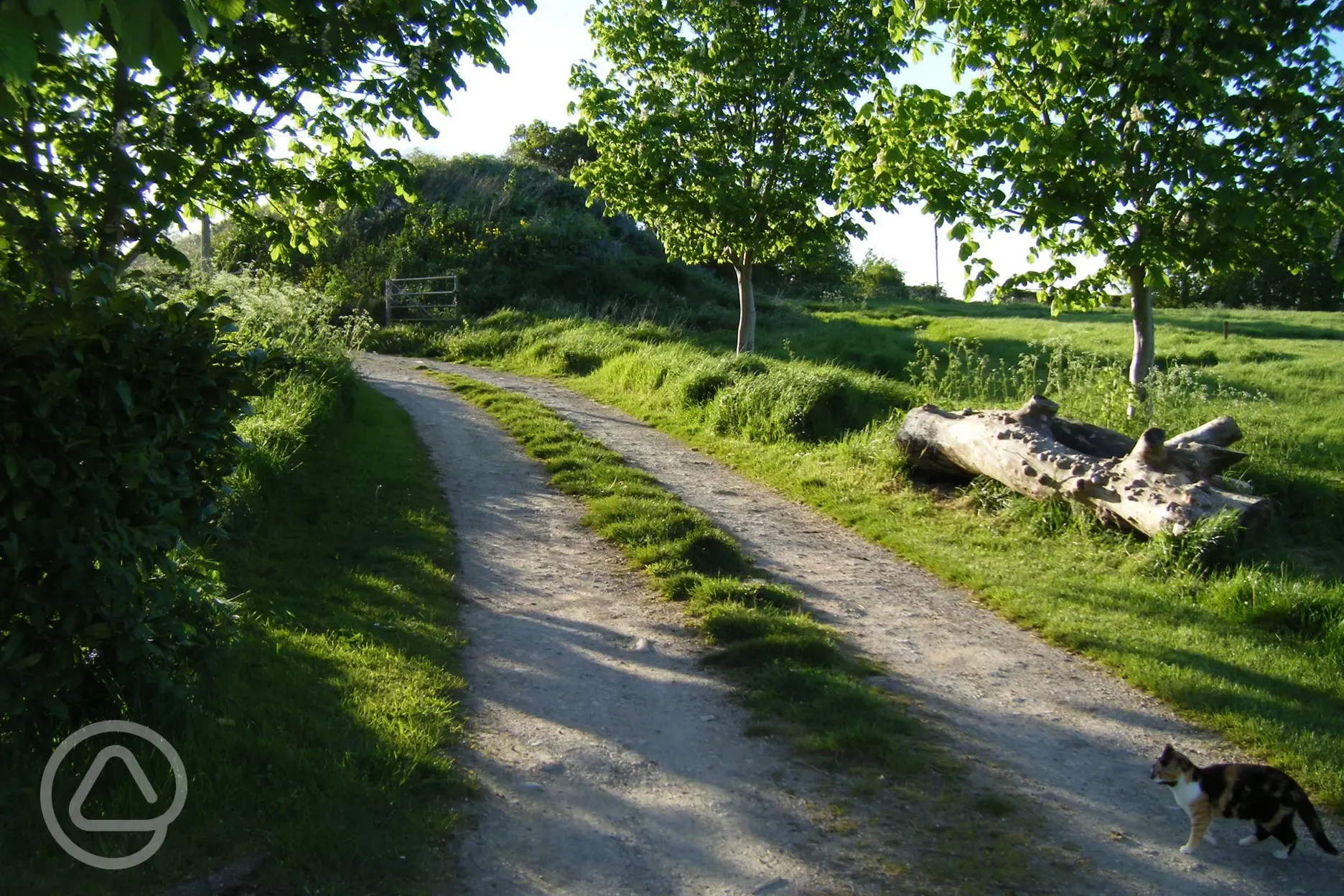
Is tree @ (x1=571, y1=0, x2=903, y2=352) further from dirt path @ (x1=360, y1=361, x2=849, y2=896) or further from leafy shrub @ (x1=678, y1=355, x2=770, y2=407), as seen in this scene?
dirt path @ (x1=360, y1=361, x2=849, y2=896)

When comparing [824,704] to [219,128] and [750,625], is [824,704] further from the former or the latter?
[219,128]

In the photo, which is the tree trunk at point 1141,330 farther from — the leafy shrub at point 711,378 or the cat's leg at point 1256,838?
the cat's leg at point 1256,838

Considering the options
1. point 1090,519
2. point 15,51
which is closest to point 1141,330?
point 1090,519

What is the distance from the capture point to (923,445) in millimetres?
10156

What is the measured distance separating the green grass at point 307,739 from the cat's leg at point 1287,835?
3268 millimetres

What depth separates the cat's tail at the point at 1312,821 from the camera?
403cm

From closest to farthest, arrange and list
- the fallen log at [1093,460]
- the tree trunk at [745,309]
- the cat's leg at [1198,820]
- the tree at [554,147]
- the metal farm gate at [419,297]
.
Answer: the cat's leg at [1198,820] < the fallen log at [1093,460] < the tree trunk at [745,309] < the metal farm gate at [419,297] < the tree at [554,147]

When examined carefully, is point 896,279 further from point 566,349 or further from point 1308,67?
point 1308,67

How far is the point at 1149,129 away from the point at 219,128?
23.1ft

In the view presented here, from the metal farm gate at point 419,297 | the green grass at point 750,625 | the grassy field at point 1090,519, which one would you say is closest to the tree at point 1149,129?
the grassy field at point 1090,519

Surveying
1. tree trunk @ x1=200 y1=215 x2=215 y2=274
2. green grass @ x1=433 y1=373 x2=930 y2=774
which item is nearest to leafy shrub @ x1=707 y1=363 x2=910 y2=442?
green grass @ x1=433 y1=373 x2=930 y2=774

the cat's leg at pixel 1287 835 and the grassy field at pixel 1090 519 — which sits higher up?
the grassy field at pixel 1090 519

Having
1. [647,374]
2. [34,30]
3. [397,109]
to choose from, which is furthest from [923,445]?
[34,30]

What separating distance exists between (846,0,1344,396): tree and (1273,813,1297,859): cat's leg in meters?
5.08
